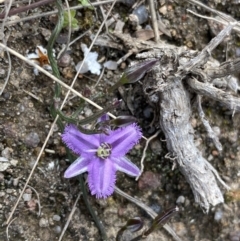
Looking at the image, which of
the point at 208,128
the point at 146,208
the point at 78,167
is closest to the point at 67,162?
the point at 78,167

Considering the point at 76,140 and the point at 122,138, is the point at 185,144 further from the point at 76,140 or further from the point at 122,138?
the point at 76,140

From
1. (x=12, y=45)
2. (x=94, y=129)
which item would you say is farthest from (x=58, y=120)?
(x=12, y=45)

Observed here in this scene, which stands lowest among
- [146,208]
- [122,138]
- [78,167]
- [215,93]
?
[146,208]

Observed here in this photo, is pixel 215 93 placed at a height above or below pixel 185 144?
above

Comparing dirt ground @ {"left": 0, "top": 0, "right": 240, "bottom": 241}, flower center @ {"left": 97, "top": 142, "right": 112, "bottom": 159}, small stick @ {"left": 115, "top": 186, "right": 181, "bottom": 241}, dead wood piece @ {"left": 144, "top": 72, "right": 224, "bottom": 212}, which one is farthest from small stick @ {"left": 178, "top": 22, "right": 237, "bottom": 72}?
small stick @ {"left": 115, "top": 186, "right": 181, "bottom": 241}

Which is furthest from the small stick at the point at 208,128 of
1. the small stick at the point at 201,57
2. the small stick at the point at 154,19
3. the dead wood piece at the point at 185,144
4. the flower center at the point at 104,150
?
the flower center at the point at 104,150

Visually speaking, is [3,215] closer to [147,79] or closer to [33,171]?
[33,171]

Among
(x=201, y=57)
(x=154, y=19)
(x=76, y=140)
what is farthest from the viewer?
(x=154, y=19)
